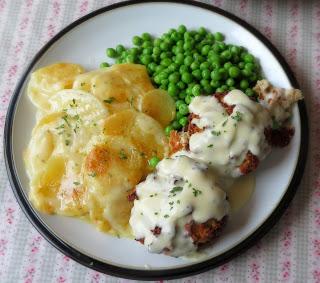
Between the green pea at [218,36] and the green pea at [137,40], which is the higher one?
the green pea at [218,36]

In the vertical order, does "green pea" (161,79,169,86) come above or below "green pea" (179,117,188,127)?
above

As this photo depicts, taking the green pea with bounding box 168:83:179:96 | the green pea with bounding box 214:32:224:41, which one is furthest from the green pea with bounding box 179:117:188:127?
the green pea with bounding box 214:32:224:41

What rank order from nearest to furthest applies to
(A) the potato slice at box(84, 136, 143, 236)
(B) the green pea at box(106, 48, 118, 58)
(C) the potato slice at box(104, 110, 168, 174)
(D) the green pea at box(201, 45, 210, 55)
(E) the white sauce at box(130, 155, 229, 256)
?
(E) the white sauce at box(130, 155, 229, 256) < (A) the potato slice at box(84, 136, 143, 236) < (C) the potato slice at box(104, 110, 168, 174) < (D) the green pea at box(201, 45, 210, 55) < (B) the green pea at box(106, 48, 118, 58)

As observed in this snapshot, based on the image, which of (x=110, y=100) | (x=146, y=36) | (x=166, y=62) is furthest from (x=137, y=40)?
(x=110, y=100)

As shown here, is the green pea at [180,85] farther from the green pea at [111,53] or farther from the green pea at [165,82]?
the green pea at [111,53]

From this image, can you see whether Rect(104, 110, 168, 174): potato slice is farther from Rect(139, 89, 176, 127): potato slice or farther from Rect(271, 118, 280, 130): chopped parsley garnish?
Rect(271, 118, 280, 130): chopped parsley garnish

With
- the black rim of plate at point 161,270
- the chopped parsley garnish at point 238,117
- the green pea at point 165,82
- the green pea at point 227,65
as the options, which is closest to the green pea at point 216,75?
the green pea at point 227,65

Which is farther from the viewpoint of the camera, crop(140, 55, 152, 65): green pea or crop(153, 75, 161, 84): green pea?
crop(140, 55, 152, 65): green pea
